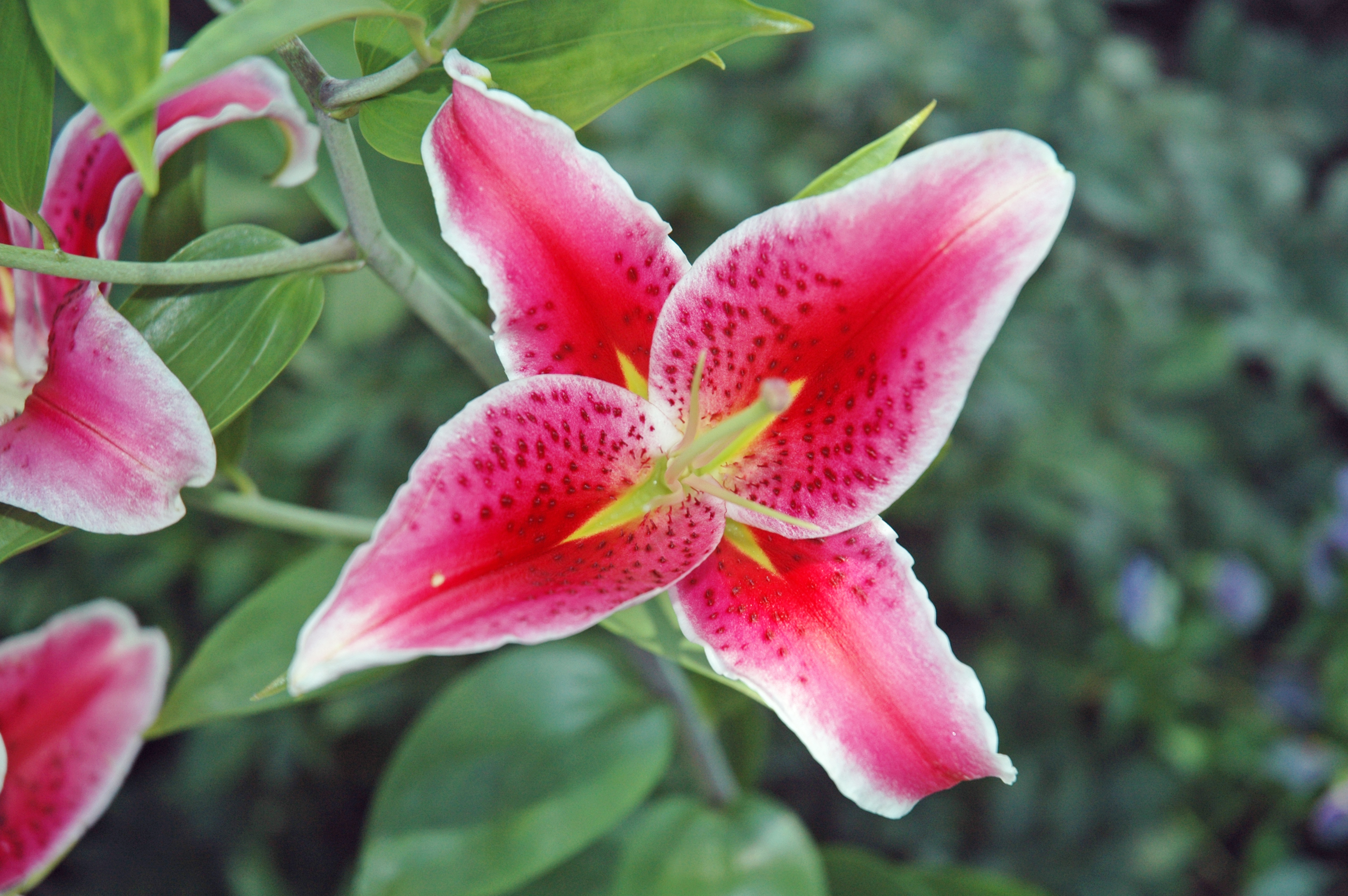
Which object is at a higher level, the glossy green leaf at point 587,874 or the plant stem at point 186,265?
the plant stem at point 186,265

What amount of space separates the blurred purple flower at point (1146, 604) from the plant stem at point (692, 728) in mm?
598

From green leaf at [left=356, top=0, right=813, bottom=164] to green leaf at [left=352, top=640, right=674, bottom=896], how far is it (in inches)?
19.4

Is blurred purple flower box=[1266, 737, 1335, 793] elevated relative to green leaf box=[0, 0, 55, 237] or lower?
lower

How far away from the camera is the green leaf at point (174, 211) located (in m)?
0.47

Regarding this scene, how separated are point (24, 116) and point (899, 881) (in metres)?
0.79

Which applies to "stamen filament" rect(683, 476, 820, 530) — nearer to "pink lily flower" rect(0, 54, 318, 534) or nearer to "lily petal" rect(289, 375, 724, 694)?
"lily petal" rect(289, 375, 724, 694)

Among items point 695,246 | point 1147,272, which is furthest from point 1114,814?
point 695,246

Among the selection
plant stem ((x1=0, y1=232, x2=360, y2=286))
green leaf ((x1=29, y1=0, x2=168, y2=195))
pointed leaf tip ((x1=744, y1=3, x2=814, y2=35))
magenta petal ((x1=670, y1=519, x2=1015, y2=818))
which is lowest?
magenta petal ((x1=670, y1=519, x2=1015, y2=818))

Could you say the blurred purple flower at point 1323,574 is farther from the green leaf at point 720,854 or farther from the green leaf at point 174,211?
the green leaf at point 174,211

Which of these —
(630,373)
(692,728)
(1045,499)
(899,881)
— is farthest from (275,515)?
(1045,499)

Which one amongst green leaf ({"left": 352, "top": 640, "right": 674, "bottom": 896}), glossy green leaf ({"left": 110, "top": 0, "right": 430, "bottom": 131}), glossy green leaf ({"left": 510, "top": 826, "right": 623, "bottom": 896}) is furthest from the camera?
glossy green leaf ({"left": 510, "top": 826, "right": 623, "bottom": 896})

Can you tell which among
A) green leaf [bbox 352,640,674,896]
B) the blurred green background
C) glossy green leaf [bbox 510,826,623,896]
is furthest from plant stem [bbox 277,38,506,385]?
the blurred green background

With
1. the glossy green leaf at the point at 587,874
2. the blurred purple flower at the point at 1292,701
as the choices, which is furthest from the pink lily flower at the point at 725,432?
→ the blurred purple flower at the point at 1292,701

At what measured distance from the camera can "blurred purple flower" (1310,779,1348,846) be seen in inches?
45.2
